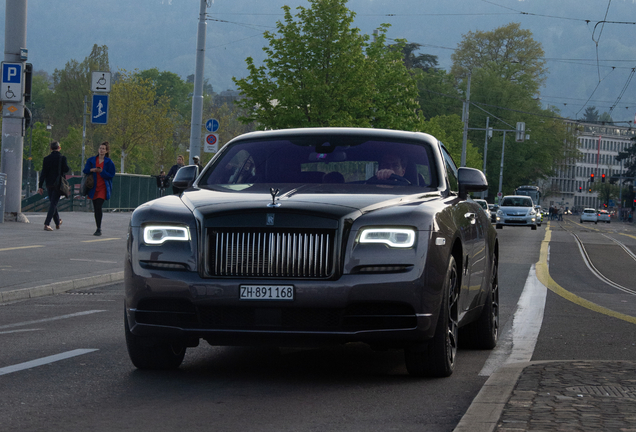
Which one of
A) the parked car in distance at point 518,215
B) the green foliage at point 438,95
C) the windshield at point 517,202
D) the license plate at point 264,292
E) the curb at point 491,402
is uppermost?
the green foliage at point 438,95

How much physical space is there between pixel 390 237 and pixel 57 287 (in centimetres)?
750

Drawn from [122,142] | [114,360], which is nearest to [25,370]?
[114,360]

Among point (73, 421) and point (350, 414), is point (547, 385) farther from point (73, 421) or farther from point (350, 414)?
point (73, 421)

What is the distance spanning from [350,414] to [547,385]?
1150 mm

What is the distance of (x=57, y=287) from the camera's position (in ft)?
41.2

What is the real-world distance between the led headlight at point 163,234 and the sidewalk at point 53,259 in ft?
18.7

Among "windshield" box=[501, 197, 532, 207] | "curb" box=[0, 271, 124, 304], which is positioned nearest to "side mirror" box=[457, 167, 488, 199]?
"curb" box=[0, 271, 124, 304]

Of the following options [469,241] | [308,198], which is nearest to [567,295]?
[469,241]

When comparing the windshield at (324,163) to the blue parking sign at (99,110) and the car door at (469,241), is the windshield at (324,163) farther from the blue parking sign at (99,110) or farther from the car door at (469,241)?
the blue parking sign at (99,110)

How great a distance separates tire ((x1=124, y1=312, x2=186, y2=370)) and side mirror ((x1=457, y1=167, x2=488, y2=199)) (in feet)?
7.99

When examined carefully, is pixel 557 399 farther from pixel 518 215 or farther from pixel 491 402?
pixel 518 215

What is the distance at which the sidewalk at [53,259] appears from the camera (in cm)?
1246

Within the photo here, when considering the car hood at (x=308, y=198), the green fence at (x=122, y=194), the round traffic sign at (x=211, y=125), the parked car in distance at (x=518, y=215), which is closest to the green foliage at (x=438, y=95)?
the parked car in distance at (x=518, y=215)

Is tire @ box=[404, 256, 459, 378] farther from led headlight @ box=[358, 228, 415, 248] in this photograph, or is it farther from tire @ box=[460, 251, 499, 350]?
tire @ box=[460, 251, 499, 350]
